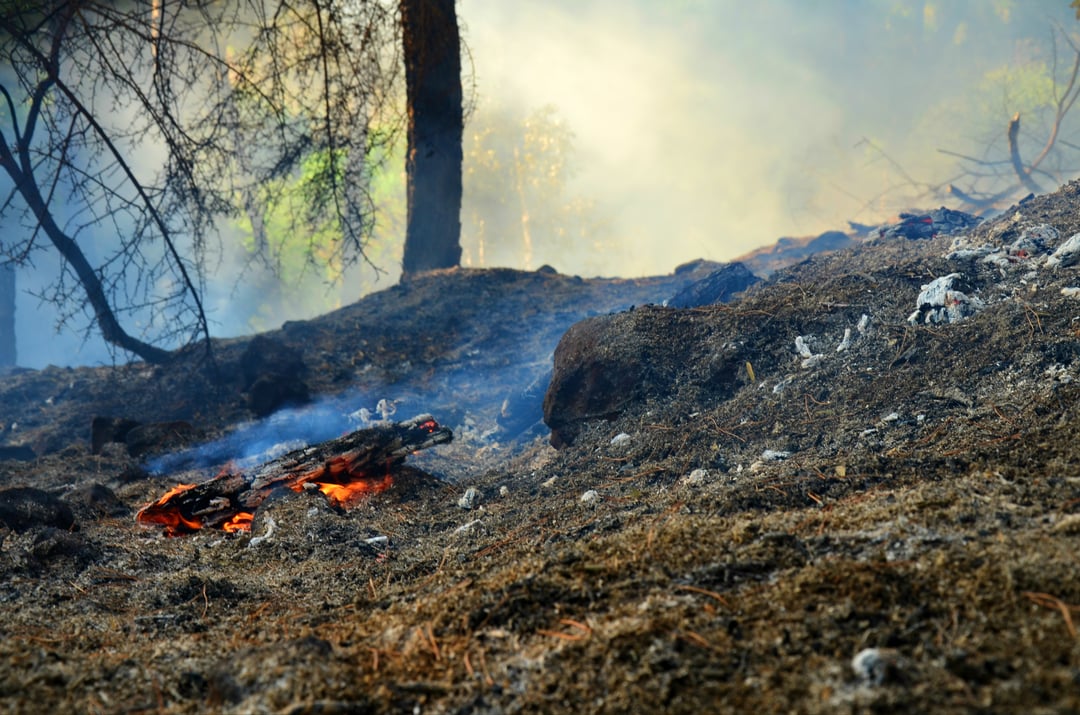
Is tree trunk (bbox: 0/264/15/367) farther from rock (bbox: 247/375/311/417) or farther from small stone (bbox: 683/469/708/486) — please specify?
small stone (bbox: 683/469/708/486)

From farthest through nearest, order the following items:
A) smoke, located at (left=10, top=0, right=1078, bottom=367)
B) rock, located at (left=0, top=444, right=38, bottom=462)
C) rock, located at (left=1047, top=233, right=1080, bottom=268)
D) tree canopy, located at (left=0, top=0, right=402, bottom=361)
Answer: smoke, located at (left=10, top=0, right=1078, bottom=367), rock, located at (left=0, top=444, right=38, bottom=462), rock, located at (left=1047, top=233, right=1080, bottom=268), tree canopy, located at (left=0, top=0, right=402, bottom=361)

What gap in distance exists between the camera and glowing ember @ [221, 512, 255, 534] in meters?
4.48

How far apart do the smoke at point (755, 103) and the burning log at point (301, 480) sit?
25.5 metres

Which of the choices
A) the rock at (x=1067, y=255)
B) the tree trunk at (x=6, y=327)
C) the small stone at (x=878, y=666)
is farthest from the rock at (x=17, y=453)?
the tree trunk at (x=6, y=327)

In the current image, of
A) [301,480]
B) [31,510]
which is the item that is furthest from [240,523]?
[31,510]

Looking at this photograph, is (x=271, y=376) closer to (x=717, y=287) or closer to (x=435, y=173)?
(x=435, y=173)

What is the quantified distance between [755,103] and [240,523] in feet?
139

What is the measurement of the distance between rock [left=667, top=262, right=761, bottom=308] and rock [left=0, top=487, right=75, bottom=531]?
260 inches

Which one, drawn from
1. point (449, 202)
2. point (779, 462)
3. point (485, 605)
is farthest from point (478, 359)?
point (485, 605)

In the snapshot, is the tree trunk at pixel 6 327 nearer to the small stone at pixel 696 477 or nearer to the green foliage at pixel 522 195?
the small stone at pixel 696 477

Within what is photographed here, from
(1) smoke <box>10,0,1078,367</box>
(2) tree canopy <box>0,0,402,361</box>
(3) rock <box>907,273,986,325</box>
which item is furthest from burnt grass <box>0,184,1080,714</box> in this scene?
(1) smoke <box>10,0,1078,367</box>

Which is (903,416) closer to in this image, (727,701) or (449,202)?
(727,701)

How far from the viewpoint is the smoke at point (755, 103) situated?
115 feet

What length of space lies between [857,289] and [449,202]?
7.49 metres
